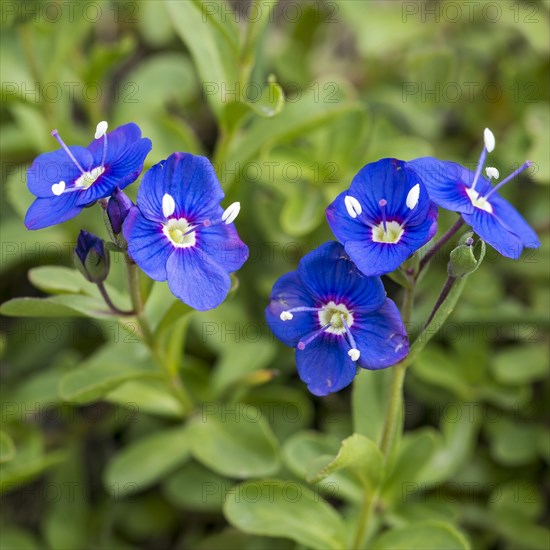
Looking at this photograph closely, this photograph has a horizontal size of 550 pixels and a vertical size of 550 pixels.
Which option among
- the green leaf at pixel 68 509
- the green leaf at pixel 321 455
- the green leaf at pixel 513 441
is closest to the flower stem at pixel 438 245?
the green leaf at pixel 321 455

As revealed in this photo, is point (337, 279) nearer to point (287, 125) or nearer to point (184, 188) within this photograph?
point (184, 188)

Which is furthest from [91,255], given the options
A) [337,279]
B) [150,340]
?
[337,279]

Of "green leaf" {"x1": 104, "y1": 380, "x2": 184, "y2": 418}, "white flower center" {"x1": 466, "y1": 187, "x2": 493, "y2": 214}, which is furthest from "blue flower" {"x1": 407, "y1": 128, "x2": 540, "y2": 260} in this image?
"green leaf" {"x1": 104, "y1": 380, "x2": 184, "y2": 418}

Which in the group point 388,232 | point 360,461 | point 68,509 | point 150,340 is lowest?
point 68,509

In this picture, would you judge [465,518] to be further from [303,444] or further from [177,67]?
[177,67]

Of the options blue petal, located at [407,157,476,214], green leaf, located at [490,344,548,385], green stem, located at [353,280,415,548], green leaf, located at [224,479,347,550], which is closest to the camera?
blue petal, located at [407,157,476,214]

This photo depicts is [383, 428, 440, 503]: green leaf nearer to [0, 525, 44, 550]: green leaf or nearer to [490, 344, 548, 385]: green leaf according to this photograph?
[490, 344, 548, 385]: green leaf
